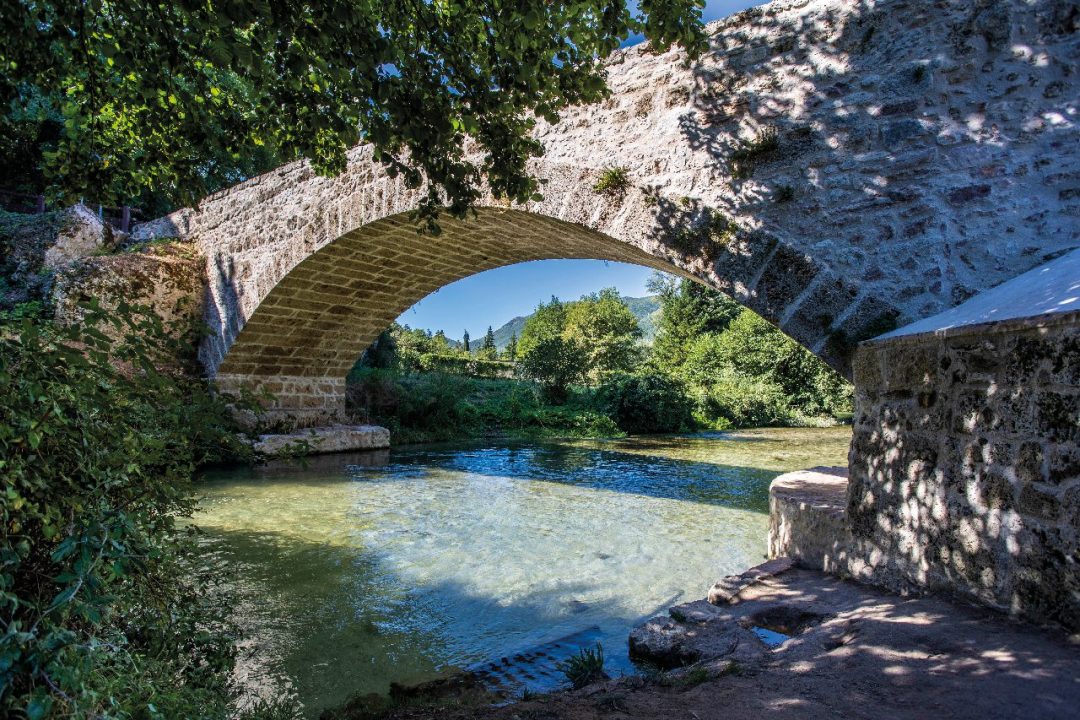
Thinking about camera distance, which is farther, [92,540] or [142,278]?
[142,278]

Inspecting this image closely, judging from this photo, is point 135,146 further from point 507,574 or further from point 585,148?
point 507,574

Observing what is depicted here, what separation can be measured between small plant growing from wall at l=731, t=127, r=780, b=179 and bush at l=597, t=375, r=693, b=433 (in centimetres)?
1115

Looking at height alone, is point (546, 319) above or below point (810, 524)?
above

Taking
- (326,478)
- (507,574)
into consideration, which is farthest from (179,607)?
→ (326,478)

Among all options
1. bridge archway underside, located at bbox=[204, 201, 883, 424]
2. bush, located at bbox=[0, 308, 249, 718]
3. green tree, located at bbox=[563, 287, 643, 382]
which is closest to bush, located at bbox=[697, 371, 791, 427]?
green tree, located at bbox=[563, 287, 643, 382]

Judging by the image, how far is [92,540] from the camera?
1.23 meters

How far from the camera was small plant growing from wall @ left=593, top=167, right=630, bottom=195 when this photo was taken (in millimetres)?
4312

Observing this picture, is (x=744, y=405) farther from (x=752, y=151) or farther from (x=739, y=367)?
(x=752, y=151)

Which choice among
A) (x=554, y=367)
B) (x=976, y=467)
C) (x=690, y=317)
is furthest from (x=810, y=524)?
(x=690, y=317)

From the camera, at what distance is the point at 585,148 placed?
4.57 m

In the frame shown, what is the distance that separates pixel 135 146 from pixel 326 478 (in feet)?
15.9

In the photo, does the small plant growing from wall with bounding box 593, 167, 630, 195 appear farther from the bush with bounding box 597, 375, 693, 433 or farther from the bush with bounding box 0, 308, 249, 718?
the bush with bounding box 597, 375, 693, 433

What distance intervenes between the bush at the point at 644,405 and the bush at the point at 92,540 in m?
13.2

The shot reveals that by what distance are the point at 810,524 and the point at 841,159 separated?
221 centimetres
